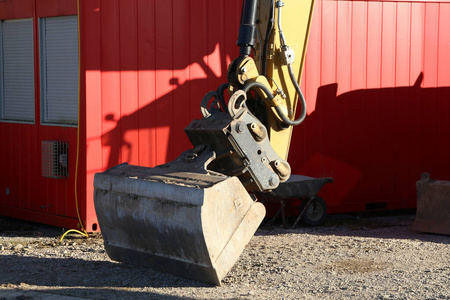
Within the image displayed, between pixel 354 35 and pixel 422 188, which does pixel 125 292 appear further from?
pixel 354 35

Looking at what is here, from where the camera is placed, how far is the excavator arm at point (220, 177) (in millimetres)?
7020

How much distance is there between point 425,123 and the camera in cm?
1215

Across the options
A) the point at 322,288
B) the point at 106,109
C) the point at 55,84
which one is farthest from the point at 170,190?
the point at 55,84

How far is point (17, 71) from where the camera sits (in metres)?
11.2

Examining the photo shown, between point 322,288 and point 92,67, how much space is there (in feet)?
14.1

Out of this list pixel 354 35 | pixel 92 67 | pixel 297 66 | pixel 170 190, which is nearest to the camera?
pixel 170 190

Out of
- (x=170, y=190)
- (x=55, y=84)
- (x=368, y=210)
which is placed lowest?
(x=368, y=210)

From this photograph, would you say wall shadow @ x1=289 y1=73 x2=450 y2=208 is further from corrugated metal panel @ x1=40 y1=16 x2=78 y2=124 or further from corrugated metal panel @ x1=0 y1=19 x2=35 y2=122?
corrugated metal panel @ x1=0 y1=19 x2=35 y2=122

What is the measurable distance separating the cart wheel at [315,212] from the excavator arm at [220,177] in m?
2.95

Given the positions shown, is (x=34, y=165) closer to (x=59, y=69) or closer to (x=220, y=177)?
(x=59, y=69)

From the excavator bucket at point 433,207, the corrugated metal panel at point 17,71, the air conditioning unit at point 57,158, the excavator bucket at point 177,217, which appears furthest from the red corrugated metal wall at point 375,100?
the excavator bucket at point 177,217

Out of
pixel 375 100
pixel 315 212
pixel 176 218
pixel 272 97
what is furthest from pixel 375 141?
pixel 176 218

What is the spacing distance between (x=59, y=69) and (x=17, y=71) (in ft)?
3.58

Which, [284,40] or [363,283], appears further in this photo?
[284,40]
